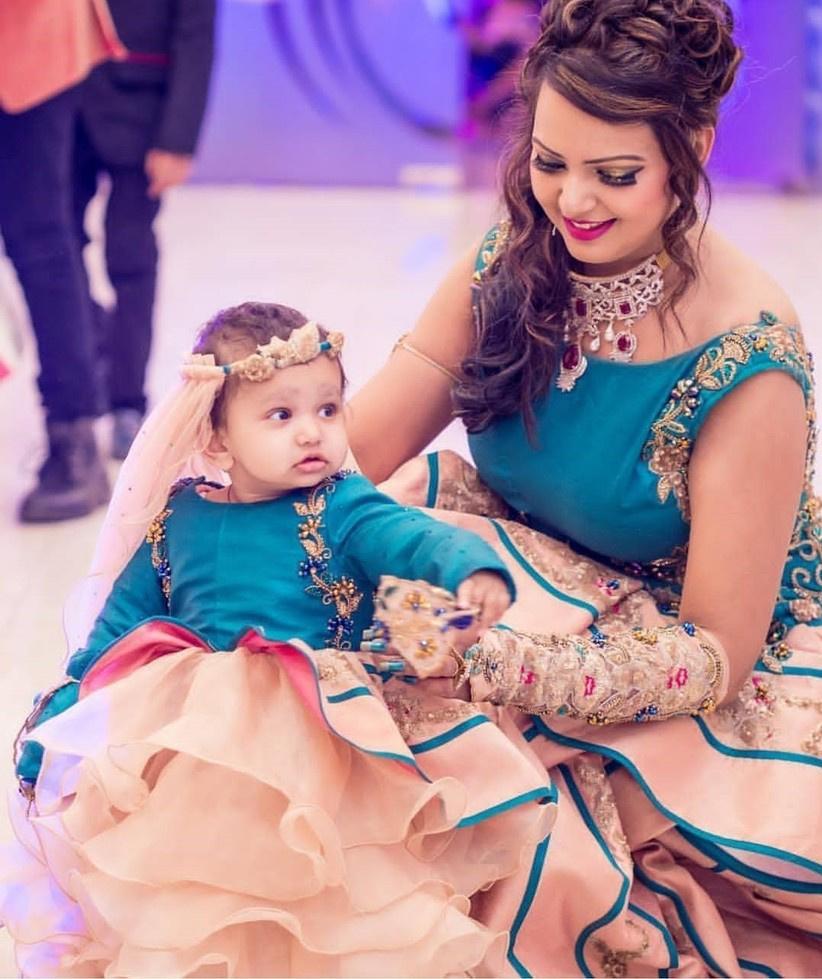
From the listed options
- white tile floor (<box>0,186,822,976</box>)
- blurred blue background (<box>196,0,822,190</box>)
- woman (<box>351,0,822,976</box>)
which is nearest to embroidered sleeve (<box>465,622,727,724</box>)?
woman (<box>351,0,822,976</box>)

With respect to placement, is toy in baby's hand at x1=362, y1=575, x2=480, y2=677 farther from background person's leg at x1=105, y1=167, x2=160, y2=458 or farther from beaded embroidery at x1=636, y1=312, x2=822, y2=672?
background person's leg at x1=105, y1=167, x2=160, y2=458

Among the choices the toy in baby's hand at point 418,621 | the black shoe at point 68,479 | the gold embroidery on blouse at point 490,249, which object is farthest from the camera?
the black shoe at point 68,479

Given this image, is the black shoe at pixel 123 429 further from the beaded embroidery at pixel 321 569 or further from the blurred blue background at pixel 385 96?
the blurred blue background at pixel 385 96

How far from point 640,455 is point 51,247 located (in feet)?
6.10

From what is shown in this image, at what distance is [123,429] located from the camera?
12.8ft

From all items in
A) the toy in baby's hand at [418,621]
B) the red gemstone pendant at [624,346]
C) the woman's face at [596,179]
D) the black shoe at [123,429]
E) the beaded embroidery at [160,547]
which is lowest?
the black shoe at [123,429]

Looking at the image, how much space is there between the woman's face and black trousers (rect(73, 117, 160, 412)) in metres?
2.05

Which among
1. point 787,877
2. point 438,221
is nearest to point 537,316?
point 787,877

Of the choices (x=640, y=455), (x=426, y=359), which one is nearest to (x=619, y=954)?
(x=640, y=455)

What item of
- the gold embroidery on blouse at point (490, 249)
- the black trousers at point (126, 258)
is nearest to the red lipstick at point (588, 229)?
the gold embroidery on blouse at point (490, 249)

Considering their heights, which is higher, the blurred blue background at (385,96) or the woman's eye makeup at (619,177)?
the woman's eye makeup at (619,177)

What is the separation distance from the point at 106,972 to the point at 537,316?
3.08 feet

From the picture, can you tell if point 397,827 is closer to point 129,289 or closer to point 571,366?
point 571,366

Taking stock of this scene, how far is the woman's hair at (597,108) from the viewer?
6.07 feet
